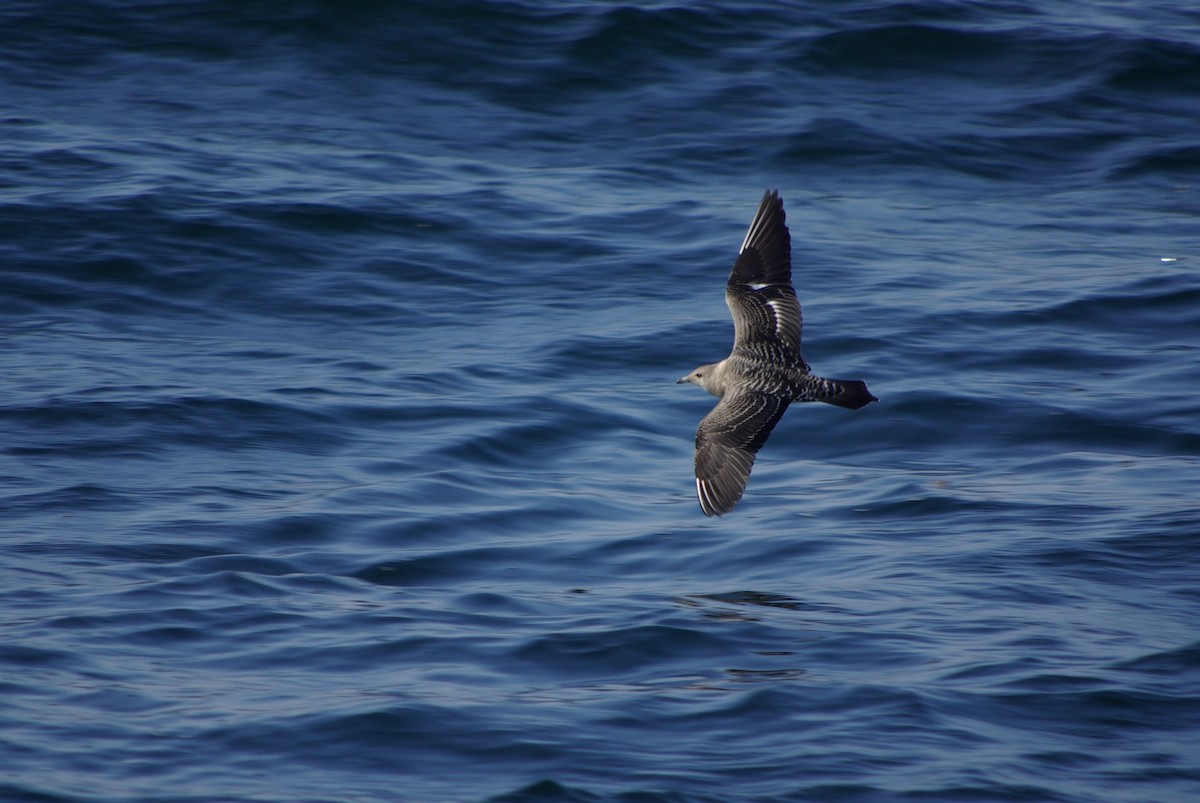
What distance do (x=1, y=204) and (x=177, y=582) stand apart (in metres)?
5.41

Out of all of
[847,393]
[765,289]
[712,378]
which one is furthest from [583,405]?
[847,393]

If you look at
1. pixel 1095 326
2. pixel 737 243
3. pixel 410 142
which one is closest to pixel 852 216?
pixel 737 243

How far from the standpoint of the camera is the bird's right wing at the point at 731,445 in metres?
7.09

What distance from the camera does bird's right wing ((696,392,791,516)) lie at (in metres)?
7.09

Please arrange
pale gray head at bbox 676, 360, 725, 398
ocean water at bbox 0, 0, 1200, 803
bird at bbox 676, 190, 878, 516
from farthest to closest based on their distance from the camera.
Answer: pale gray head at bbox 676, 360, 725, 398
bird at bbox 676, 190, 878, 516
ocean water at bbox 0, 0, 1200, 803

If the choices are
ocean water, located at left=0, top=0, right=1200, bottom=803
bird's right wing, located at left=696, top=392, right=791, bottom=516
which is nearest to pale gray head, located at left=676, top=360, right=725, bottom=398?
bird's right wing, located at left=696, top=392, right=791, bottom=516

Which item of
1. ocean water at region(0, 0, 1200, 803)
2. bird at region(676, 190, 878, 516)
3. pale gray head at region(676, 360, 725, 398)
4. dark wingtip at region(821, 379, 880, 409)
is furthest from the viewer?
pale gray head at region(676, 360, 725, 398)

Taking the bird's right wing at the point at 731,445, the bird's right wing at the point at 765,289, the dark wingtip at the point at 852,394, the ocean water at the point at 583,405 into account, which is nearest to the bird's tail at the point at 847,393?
the dark wingtip at the point at 852,394

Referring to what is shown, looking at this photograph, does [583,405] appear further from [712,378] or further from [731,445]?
[731,445]

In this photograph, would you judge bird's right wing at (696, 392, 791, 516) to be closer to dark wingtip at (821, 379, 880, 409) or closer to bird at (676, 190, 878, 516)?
bird at (676, 190, 878, 516)

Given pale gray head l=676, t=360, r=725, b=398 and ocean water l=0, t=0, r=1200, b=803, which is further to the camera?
pale gray head l=676, t=360, r=725, b=398

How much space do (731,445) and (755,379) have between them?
0.45 m

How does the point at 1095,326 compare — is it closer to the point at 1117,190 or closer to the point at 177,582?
the point at 1117,190

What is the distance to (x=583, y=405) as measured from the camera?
30.7ft
